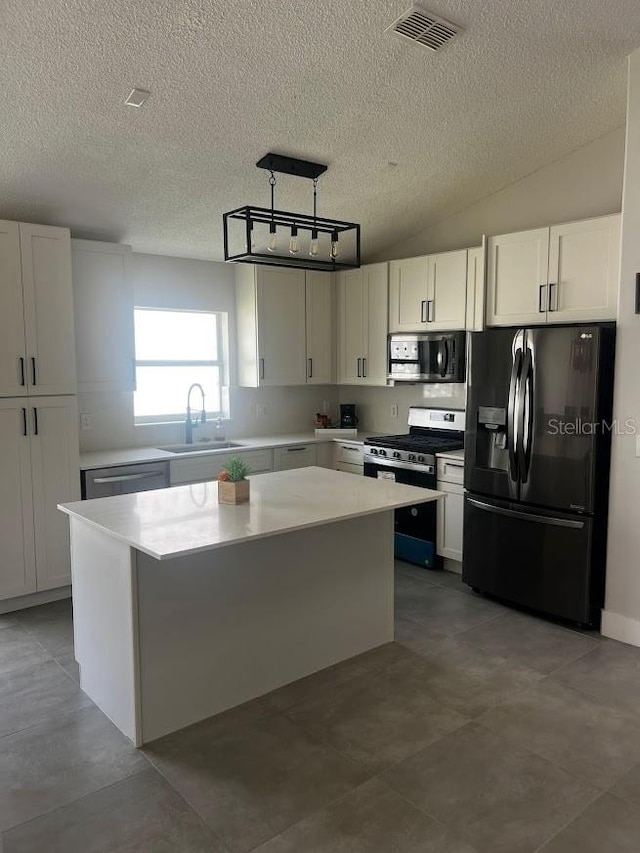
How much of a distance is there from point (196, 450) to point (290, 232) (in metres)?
1.87

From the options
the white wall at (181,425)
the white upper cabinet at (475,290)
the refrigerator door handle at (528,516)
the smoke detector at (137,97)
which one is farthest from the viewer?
the white wall at (181,425)

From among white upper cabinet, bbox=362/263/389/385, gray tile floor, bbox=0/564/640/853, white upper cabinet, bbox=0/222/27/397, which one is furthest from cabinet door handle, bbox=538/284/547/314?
white upper cabinet, bbox=0/222/27/397

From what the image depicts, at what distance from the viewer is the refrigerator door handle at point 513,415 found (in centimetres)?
373

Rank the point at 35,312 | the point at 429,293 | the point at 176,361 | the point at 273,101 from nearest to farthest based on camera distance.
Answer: the point at 273,101 < the point at 35,312 < the point at 429,293 < the point at 176,361

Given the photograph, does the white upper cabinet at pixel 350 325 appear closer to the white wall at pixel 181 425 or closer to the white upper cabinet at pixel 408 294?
the white upper cabinet at pixel 408 294

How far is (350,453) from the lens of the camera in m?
5.30

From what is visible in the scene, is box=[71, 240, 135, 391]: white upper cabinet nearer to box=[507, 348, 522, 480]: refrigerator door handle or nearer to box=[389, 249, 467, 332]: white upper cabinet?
box=[389, 249, 467, 332]: white upper cabinet

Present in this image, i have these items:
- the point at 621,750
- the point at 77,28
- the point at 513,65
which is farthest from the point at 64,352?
the point at 621,750

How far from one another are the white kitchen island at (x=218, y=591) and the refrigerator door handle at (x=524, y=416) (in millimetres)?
898

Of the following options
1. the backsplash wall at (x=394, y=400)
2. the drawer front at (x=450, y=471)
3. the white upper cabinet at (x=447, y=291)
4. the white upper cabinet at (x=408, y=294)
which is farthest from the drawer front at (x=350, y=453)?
the white upper cabinet at (x=447, y=291)

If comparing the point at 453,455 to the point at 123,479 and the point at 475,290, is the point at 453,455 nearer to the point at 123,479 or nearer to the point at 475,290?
the point at 475,290

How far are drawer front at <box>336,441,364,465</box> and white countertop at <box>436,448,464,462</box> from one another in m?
0.85

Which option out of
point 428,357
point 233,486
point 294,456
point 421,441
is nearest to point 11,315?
point 233,486

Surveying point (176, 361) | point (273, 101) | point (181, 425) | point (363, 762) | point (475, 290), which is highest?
point (273, 101)
